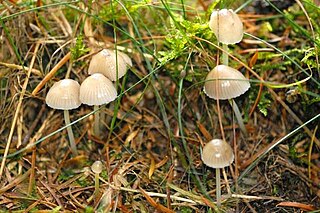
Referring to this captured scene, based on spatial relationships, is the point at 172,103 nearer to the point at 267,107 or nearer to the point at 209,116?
the point at 209,116

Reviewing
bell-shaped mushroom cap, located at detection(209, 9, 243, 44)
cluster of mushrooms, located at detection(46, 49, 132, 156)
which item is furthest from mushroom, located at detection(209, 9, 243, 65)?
cluster of mushrooms, located at detection(46, 49, 132, 156)

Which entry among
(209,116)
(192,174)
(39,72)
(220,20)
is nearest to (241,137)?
(209,116)

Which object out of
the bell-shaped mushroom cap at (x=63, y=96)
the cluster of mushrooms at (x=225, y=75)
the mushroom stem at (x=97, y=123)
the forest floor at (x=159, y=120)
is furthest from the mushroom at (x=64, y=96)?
the cluster of mushrooms at (x=225, y=75)

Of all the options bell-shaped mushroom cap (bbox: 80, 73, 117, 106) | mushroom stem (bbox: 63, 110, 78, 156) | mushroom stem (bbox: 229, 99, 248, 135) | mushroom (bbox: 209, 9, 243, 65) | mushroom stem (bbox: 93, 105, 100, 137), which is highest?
mushroom (bbox: 209, 9, 243, 65)

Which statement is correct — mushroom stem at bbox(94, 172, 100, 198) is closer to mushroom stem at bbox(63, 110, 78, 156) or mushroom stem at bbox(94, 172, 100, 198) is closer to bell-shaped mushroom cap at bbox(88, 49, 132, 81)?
mushroom stem at bbox(63, 110, 78, 156)

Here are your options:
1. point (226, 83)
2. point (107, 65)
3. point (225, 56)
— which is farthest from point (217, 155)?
point (107, 65)

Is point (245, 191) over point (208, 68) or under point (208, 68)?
under

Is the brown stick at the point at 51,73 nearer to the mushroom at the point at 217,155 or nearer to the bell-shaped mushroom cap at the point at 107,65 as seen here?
the bell-shaped mushroom cap at the point at 107,65
